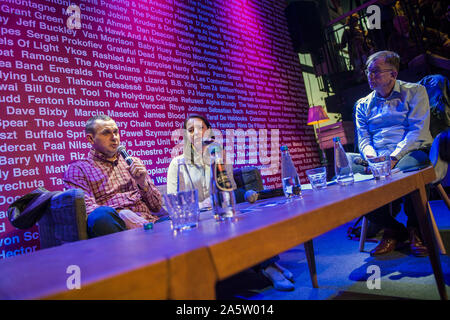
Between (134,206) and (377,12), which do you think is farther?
(377,12)

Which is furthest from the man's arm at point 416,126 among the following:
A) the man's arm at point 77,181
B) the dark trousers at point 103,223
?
the man's arm at point 77,181

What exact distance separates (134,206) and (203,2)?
2.92 meters

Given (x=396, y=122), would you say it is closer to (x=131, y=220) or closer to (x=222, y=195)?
(x=222, y=195)

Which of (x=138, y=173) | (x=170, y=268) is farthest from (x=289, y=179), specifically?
(x=138, y=173)

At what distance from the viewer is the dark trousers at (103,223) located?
4.74ft

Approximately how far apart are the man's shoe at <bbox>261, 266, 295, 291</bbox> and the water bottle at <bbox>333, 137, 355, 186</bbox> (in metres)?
0.65

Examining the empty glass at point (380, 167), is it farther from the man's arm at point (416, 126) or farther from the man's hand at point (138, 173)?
the man's hand at point (138, 173)

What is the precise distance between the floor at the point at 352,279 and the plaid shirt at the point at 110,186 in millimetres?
756

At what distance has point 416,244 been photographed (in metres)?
1.81

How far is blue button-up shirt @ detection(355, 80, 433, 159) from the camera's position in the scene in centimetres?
201

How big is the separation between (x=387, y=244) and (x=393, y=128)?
2.81ft
